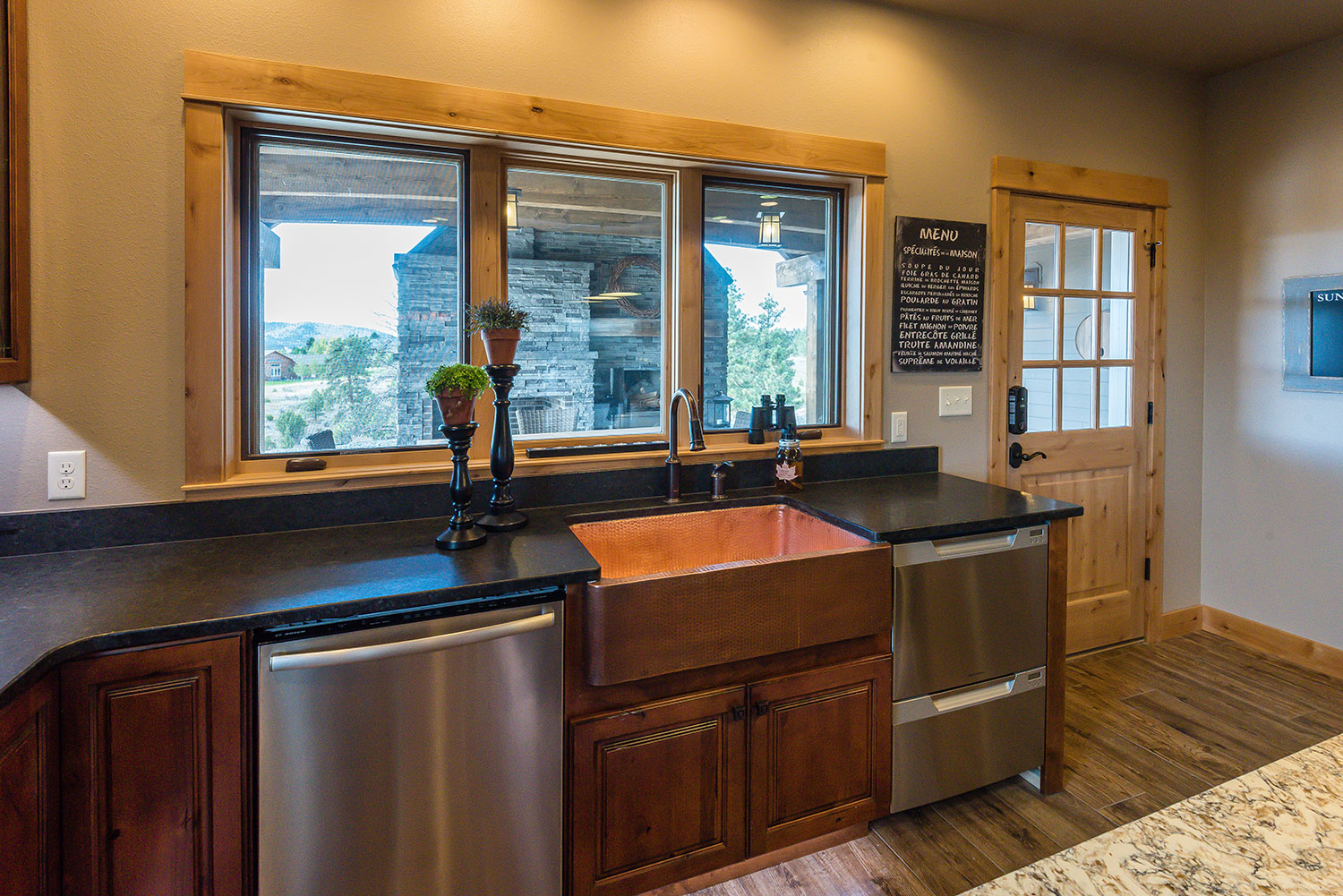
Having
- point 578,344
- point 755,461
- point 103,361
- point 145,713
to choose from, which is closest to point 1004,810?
point 755,461

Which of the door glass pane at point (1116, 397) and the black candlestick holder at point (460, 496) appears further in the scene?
the door glass pane at point (1116, 397)

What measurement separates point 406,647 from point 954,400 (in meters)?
2.25

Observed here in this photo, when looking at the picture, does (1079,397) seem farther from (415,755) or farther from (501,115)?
(415,755)

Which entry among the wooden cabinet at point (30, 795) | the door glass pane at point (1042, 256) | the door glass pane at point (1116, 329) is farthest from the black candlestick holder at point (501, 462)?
the door glass pane at point (1116, 329)

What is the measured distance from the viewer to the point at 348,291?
2.03 m

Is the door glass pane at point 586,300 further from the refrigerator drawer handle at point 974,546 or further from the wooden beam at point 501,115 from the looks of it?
the refrigerator drawer handle at point 974,546

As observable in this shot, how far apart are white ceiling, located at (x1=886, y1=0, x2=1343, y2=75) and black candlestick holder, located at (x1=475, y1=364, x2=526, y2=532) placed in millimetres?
2062

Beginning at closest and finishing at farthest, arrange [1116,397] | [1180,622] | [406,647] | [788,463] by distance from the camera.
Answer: [406,647]
[788,463]
[1116,397]
[1180,622]

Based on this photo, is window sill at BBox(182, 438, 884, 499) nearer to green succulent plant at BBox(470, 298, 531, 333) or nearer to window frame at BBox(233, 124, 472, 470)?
window frame at BBox(233, 124, 472, 470)

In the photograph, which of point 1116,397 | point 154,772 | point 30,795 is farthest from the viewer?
point 1116,397

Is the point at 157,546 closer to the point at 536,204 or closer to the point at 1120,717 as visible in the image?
the point at 536,204

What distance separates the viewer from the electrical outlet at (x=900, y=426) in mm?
2668

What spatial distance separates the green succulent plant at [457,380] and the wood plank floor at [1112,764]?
1.42 metres

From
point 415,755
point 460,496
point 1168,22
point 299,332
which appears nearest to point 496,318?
point 460,496
